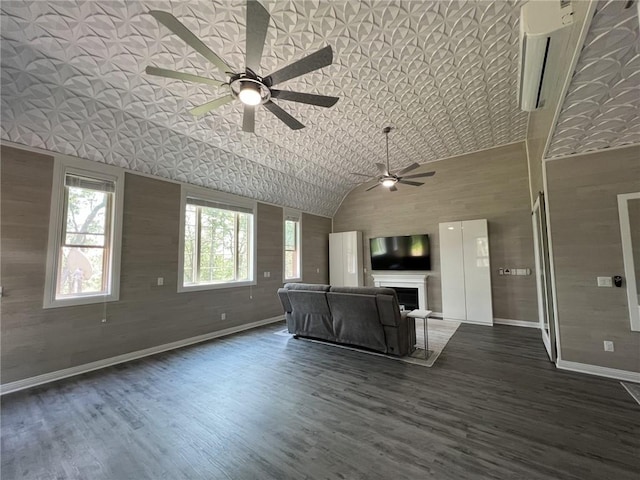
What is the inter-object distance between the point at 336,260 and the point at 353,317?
4066mm

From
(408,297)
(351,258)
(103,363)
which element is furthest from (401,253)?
(103,363)

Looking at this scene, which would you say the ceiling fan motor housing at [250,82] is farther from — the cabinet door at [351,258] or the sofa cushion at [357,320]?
the cabinet door at [351,258]

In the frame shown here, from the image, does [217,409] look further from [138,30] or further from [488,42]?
[488,42]

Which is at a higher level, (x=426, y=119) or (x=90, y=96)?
(x=426, y=119)

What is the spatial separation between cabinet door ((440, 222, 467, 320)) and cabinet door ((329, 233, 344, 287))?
2843 millimetres

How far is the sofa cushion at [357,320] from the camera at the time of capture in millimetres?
3785

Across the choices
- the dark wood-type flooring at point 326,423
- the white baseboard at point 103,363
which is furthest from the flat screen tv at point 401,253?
the white baseboard at point 103,363

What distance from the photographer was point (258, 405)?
8.65 feet

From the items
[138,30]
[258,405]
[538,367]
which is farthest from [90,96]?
[538,367]

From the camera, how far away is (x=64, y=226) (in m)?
3.48

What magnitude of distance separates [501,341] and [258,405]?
13.7 ft

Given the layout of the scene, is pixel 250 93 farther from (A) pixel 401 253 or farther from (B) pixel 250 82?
(A) pixel 401 253

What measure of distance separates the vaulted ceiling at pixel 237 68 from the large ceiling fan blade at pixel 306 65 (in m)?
0.96

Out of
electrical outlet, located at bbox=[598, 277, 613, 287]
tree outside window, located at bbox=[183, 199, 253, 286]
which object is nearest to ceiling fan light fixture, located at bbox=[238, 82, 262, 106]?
tree outside window, located at bbox=[183, 199, 253, 286]
